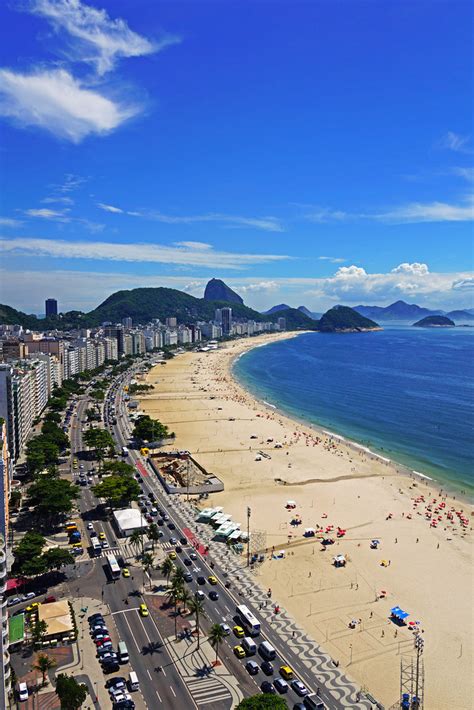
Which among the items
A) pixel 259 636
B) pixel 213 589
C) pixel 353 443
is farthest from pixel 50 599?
pixel 353 443

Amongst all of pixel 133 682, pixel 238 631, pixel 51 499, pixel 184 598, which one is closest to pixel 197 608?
pixel 184 598

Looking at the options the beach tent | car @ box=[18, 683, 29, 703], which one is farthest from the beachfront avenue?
the beach tent

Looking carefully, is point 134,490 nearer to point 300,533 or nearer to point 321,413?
point 300,533

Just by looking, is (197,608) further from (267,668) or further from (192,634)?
(267,668)

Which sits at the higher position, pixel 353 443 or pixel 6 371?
pixel 6 371

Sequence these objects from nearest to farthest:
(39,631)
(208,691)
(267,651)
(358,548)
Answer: (208,691) → (39,631) → (267,651) → (358,548)

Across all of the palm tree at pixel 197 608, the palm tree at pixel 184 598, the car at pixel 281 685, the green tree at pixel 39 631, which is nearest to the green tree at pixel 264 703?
the car at pixel 281 685

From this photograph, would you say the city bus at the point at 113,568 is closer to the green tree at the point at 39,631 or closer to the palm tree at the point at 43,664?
the green tree at the point at 39,631
